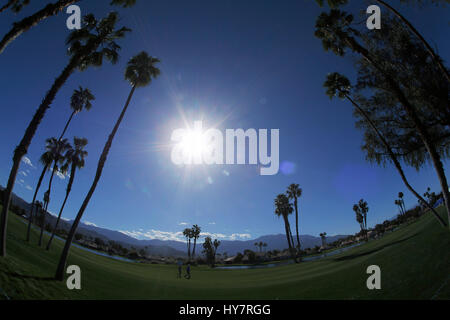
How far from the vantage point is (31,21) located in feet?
37.6

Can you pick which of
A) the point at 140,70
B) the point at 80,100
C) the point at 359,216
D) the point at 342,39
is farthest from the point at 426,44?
the point at 359,216

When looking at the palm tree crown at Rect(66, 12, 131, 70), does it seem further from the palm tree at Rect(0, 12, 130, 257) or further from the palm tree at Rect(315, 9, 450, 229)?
the palm tree at Rect(315, 9, 450, 229)

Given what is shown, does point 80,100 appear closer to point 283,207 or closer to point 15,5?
point 15,5

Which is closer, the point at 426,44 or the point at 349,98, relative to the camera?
the point at 426,44

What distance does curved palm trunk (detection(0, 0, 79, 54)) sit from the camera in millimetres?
10984

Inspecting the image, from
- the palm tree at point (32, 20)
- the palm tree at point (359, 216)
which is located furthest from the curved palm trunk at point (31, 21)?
the palm tree at point (359, 216)

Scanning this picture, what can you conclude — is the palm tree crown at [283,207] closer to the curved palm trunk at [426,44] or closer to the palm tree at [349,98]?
the palm tree at [349,98]

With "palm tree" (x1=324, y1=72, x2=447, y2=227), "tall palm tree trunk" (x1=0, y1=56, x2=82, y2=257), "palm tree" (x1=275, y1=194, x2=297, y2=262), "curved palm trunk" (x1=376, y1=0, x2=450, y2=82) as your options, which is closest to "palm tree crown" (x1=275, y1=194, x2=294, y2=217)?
"palm tree" (x1=275, y1=194, x2=297, y2=262)

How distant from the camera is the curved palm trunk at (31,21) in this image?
10984mm
